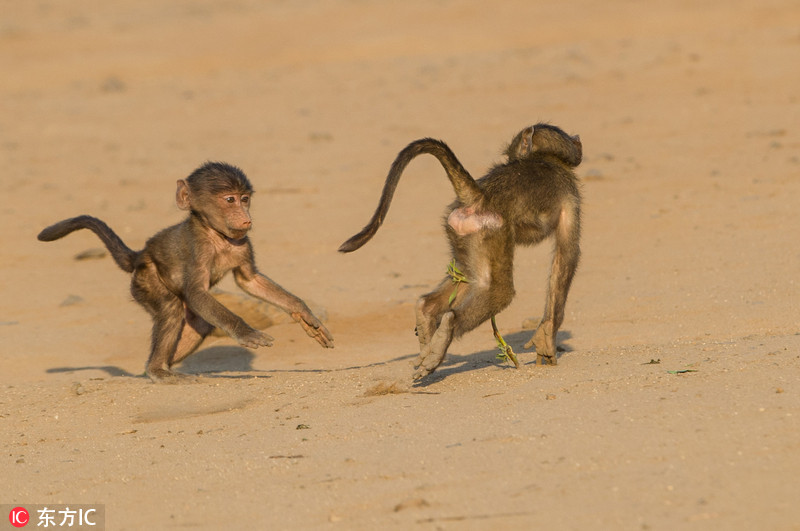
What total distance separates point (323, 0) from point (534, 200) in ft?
102

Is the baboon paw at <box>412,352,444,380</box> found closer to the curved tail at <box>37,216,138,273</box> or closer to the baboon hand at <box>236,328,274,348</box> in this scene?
the baboon hand at <box>236,328,274,348</box>

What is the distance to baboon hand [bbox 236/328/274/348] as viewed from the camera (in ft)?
23.0

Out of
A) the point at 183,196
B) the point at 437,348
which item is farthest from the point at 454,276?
the point at 183,196

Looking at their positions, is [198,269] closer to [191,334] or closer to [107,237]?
[191,334]

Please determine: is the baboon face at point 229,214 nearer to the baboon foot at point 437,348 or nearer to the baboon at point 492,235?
the baboon at point 492,235

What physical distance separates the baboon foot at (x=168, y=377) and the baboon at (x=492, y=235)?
2029 millimetres

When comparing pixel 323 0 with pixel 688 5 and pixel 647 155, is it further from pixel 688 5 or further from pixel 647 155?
pixel 647 155

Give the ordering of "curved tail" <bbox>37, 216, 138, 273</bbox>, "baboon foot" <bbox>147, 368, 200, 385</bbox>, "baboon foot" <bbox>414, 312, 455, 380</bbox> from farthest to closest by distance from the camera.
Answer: "curved tail" <bbox>37, 216, 138, 273</bbox>
"baboon foot" <bbox>147, 368, 200, 385</bbox>
"baboon foot" <bbox>414, 312, 455, 380</bbox>

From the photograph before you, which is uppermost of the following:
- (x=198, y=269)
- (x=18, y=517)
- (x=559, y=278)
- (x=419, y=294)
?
(x=198, y=269)

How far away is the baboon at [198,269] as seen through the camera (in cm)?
741

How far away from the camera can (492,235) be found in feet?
21.4

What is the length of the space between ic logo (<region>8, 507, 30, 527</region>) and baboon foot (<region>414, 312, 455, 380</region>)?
89.2 inches

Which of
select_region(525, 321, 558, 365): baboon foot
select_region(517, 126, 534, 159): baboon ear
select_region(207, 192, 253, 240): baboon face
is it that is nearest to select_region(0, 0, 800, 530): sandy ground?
select_region(525, 321, 558, 365): baboon foot

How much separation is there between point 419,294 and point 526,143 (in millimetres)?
3184
